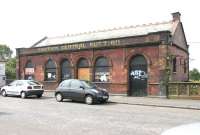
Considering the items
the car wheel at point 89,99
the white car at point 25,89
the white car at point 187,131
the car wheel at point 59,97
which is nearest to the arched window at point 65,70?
the white car at point 25,89

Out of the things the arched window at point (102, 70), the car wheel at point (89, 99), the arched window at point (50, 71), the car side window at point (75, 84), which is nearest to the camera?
the car wheel at point (89, 99)

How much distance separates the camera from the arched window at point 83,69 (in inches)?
1176

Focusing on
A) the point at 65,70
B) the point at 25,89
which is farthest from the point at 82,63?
the point at 25,89

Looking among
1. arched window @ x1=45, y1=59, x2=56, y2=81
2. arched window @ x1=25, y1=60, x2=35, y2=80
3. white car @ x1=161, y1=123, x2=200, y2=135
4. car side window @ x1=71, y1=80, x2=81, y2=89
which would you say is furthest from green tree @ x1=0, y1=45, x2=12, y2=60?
white car @ x1=161, y1=123, x2=200, y2=135

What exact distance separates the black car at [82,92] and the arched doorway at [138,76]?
564 cm

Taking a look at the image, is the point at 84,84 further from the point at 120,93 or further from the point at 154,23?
the point at 154,23

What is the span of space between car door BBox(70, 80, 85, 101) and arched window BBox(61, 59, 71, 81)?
31.5 feet

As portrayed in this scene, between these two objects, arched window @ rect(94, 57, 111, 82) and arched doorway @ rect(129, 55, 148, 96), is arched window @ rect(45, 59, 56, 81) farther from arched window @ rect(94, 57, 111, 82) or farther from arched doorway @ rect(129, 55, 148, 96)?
arched doorway @ rect(129, 55, 148, 96)

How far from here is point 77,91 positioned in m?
21.4

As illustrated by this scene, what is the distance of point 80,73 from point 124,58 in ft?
17.2

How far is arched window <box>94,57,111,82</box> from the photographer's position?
1118 inches

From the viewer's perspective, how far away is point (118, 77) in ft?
90.0

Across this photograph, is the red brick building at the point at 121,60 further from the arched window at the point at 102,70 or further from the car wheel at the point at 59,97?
the car wheel at the point at 59,97

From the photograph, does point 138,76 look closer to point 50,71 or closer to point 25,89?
point 25,89
